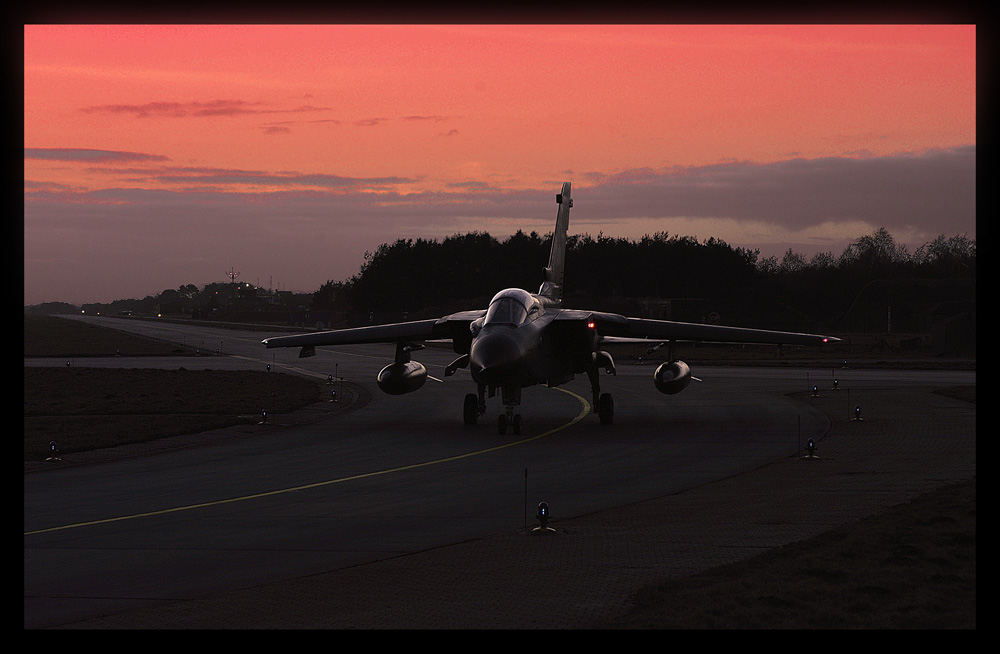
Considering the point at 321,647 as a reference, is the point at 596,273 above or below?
above

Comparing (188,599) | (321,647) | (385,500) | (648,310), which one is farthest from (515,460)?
(648,310)

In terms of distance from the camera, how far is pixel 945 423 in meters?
28.0

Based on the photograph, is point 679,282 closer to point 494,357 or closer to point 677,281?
point 677,281

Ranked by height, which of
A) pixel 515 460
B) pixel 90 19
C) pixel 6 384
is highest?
pixel 90 19

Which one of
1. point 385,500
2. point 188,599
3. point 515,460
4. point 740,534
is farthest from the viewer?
point 515,460

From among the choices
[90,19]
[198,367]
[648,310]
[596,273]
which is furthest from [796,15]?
[596,273]

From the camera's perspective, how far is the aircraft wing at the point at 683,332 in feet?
96.7

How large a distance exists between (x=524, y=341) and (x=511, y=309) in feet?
3.73

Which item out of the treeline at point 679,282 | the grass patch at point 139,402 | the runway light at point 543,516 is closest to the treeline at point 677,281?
the treeline at point 679,282

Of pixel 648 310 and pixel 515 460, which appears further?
pixel 648 310

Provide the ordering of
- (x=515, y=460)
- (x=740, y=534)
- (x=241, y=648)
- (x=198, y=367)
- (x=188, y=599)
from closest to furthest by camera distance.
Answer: (x=241, y=648) → (x=188, y=599) → (x=740, y=534) → (x=515, y=460) → (x=198, y=367)

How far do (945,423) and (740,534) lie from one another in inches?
688

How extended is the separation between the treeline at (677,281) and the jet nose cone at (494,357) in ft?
242

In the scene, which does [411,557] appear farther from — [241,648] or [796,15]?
[796,15]
